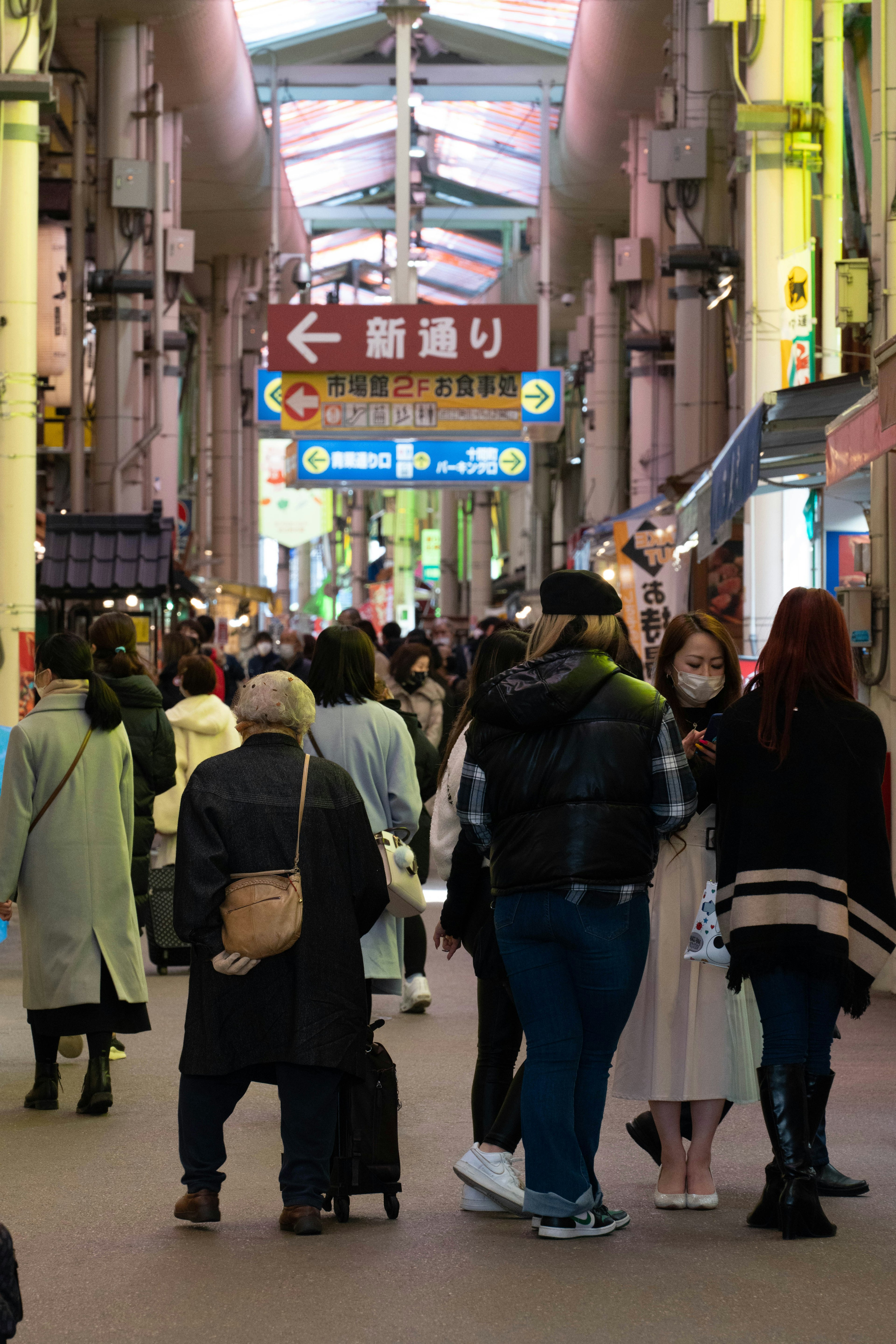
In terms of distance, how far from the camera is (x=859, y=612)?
9.80 meters

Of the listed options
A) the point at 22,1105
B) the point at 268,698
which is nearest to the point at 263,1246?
the point at 268,698

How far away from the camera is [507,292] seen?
131 feet

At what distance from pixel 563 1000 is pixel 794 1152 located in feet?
2.55

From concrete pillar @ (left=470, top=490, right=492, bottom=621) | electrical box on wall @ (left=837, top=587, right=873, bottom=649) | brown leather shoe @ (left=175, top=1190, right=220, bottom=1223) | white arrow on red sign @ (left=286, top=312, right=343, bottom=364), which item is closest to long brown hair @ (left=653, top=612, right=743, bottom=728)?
brown leather shoe @ (left=175, top=1190, right=220, bottom=1223)

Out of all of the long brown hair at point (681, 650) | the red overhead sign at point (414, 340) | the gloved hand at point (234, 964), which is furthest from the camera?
the red overhead sign at point (414, 340)

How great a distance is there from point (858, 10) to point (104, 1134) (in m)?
10.9

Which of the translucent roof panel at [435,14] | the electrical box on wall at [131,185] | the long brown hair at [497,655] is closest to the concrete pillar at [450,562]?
the translucent roof panel at [435,14]

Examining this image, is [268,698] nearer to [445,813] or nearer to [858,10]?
[445,813]

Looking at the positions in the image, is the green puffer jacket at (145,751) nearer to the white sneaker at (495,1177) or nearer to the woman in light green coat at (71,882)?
the woman in light green coat at (71,882)

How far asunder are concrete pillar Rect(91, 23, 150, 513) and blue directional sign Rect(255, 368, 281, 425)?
377 centimetres

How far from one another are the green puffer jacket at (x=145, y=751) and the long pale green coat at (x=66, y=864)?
161 centimetres

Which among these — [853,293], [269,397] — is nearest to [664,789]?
[853,293]

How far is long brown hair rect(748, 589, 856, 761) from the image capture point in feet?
16.7

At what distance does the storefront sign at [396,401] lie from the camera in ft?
67.9
